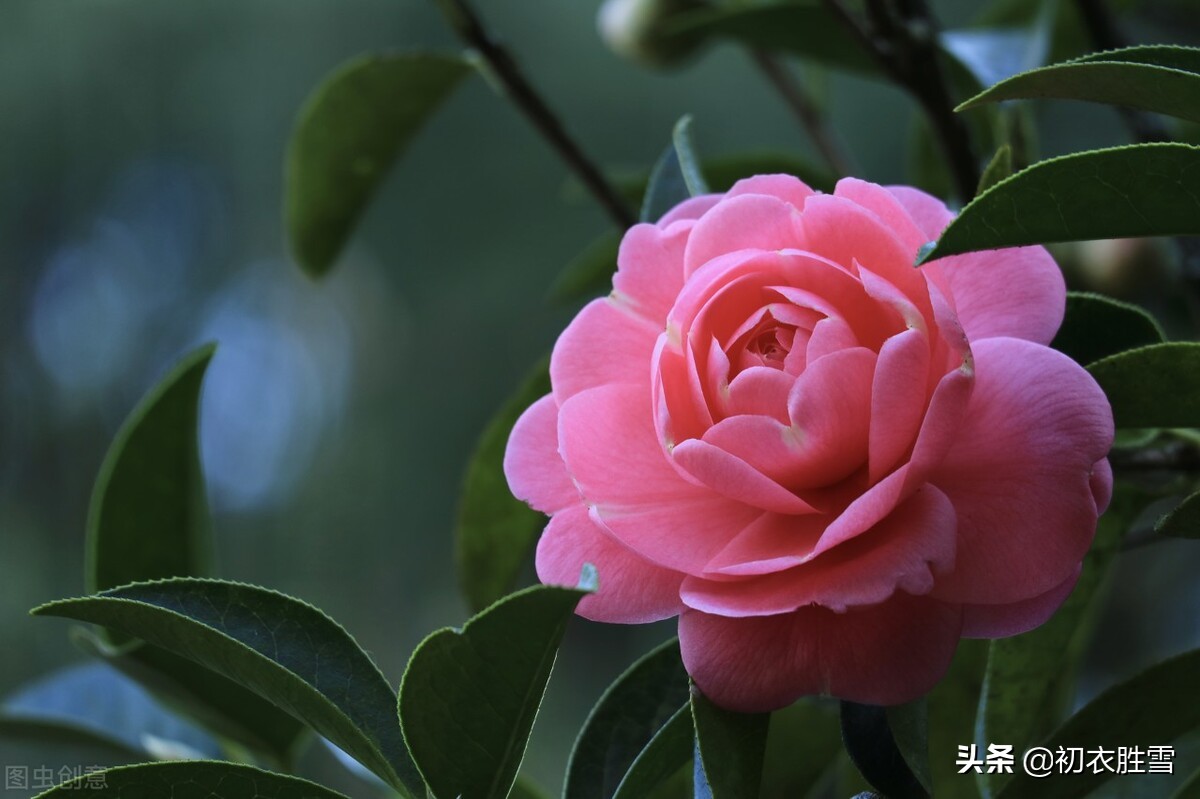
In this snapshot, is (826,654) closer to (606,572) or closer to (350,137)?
(606,572)

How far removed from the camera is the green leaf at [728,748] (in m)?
0.34

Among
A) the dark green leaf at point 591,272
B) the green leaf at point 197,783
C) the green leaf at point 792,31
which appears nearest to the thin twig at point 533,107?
the dark green leaf at point 591,272

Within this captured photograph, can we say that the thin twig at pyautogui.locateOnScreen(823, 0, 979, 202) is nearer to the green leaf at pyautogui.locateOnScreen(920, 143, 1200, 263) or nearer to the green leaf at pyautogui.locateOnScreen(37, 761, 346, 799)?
the green leaf at pyautogui.locateOnScreen(920, 143, 1200, 263)

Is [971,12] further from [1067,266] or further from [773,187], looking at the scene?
[773,187]

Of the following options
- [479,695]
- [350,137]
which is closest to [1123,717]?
[479,695]

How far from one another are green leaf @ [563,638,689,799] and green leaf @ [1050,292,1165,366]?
0.19 metres

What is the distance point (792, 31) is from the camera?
0.74 m

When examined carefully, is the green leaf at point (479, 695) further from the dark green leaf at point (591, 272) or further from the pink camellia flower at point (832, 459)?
the dark green leaf at point (591, 272)

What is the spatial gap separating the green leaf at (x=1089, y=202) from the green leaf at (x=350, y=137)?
483 millimetres

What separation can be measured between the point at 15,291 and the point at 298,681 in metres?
5.19

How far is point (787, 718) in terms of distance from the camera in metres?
0.51

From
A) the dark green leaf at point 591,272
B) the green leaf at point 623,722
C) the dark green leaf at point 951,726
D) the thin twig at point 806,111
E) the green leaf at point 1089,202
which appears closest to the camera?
the green leaf at point 1089,202

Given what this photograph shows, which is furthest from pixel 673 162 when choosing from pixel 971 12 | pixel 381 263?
pixel 381 263

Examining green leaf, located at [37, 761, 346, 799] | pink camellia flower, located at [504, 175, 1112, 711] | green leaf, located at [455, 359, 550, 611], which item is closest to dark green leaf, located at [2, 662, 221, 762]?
green leaf, located at [455, 359, 550, 611]
